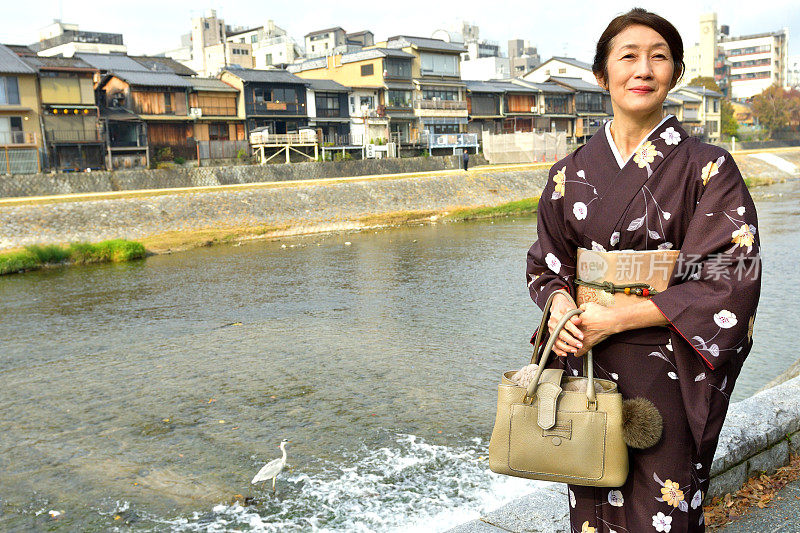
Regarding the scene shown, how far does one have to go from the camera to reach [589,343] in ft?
8.12

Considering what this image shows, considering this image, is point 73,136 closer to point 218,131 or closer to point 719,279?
point 218,131

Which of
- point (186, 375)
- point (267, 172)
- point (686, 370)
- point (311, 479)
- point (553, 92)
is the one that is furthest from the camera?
point (553, 92)

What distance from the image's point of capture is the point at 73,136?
1366 inches

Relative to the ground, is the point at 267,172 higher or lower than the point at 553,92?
lower

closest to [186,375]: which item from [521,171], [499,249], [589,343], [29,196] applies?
[589,343]

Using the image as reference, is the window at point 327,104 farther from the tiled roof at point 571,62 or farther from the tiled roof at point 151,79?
the tiled roof at point 571,62

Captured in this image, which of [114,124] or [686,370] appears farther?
[114,124]

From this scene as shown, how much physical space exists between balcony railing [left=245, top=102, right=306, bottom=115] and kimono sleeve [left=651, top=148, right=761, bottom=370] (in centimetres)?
4131

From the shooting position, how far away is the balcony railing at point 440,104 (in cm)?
4862

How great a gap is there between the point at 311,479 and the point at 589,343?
4.63 meters

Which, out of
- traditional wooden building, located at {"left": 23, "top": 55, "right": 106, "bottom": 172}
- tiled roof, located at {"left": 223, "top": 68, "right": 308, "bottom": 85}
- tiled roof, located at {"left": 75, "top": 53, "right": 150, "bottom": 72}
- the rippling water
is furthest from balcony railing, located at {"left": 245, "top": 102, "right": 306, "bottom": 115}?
the rippling water

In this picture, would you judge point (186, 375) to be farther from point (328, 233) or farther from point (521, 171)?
point (521, 171)

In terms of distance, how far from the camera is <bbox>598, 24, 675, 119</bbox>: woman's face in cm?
256

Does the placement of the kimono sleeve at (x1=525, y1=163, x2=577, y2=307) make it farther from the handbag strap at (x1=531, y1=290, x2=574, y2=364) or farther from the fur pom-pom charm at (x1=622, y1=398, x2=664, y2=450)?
the fur pom-pom charm at (x1=622, y1=398, x2=664, y2=450)
